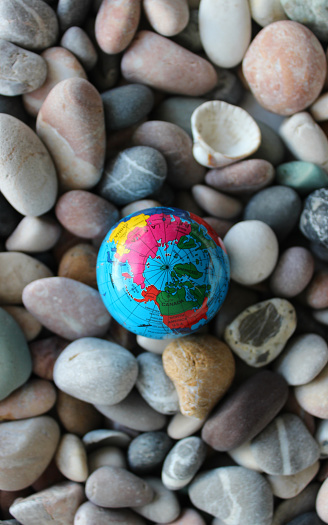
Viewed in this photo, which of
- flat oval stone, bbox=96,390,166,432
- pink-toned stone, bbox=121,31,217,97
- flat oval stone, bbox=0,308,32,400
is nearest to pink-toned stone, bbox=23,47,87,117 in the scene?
pink-toned stone, bbox=121,31,217,97

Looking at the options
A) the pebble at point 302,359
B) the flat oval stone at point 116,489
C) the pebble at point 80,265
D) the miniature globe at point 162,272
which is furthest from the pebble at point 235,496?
the pebble at point 80,265

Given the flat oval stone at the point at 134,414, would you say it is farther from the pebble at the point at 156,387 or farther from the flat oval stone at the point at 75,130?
the flat oval stone at the point at 75,130

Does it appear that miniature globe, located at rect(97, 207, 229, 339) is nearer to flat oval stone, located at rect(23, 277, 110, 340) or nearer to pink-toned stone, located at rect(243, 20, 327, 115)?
flat oval stone, located at rect(23, 277, 110, 340)

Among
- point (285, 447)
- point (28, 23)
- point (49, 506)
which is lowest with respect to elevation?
point (49, 506)

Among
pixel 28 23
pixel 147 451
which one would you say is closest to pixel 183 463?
pixel 147 451

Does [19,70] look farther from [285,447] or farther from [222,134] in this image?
[285,447]

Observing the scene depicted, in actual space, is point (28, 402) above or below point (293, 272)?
below
